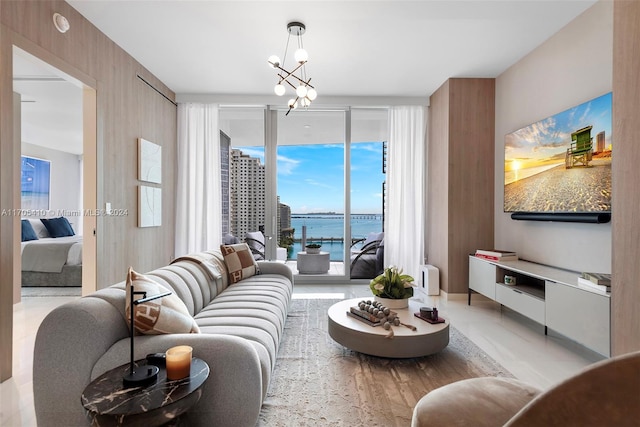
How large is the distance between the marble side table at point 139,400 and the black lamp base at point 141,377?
18 mm

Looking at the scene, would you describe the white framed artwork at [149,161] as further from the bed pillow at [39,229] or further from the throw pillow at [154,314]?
the bed pillow at [39,229]

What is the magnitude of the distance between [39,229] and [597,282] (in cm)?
805

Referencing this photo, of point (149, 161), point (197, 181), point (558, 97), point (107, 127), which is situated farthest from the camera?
point (197, 181)

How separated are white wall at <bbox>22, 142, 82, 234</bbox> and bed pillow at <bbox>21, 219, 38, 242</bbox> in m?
1.84

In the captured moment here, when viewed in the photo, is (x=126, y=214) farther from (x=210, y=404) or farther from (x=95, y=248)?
(x=210, y=404)

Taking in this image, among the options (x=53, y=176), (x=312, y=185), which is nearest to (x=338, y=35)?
(x=312, y=185)

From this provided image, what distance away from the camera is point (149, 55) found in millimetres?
3834

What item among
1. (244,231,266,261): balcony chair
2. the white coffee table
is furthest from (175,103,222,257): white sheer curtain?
the white coffee table

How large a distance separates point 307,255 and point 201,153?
7.49 ft

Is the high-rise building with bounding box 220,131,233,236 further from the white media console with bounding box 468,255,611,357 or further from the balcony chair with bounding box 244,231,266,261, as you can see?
the white media console with bounding box 468,255,611,357

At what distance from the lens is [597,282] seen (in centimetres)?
233

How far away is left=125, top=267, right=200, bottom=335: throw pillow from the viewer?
5.09ft

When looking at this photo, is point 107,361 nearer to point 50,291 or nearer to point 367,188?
point 50,291

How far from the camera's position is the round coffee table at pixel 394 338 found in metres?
2.34
